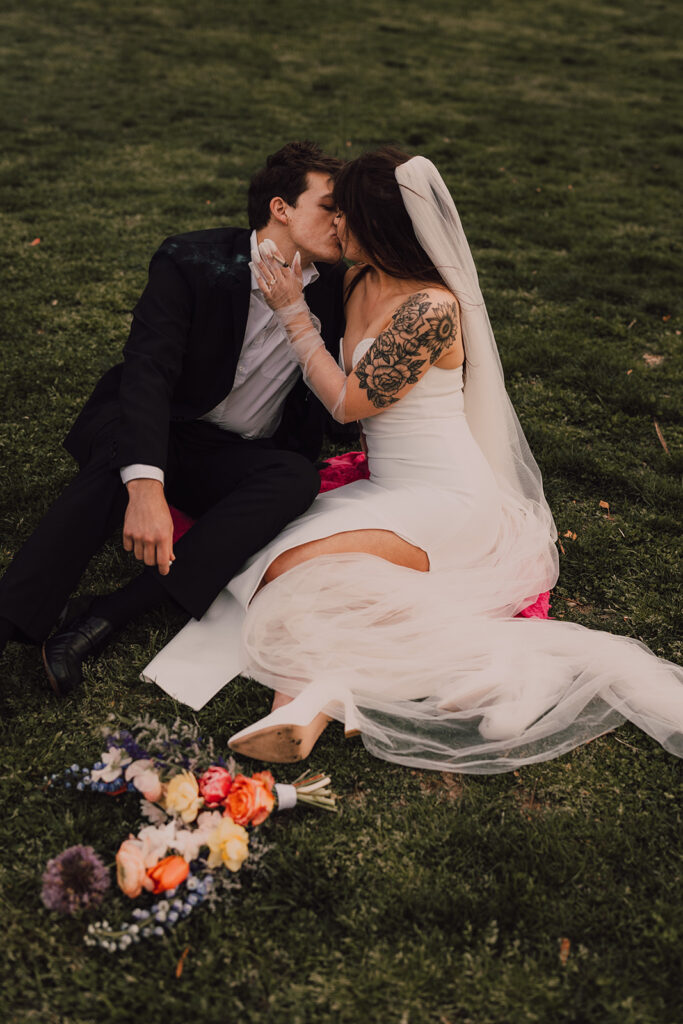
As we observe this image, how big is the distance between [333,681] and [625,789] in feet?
3.42

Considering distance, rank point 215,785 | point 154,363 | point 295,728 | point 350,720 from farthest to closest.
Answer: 1. point 154,363
2. point 350,720
3. point 295,728
4. point 215,785

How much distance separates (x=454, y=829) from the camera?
2.63m

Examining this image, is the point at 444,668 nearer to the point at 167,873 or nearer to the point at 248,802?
the point at 248,802

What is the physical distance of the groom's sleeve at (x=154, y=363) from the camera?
3137 mm

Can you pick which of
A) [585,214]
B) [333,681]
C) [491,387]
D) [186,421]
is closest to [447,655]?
[333,681]

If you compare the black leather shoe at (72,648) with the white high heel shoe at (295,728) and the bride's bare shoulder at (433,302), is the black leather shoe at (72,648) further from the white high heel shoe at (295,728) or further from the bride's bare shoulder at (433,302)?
the bride's bare shoulder at (433,302)

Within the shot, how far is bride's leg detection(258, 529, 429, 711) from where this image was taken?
10.6 feet

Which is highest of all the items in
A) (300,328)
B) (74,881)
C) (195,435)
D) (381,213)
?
(381,213)

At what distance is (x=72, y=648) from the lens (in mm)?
3080

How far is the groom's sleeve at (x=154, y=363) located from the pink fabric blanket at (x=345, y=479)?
2.25 feet

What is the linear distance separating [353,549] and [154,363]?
1087mm

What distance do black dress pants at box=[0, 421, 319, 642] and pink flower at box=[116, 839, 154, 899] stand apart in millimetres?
992

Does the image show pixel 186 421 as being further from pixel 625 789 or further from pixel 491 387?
pixel 625 789

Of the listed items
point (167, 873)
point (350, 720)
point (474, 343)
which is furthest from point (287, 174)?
point (167, 873)
